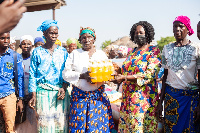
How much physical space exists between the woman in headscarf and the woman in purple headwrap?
1663mm

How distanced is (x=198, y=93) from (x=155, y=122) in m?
0.82

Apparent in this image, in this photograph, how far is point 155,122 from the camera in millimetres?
3359

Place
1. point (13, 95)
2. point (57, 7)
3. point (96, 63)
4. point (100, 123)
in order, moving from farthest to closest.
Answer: point (57, 7)
point (13, 95)
point (100, 123)
point (96, 63)

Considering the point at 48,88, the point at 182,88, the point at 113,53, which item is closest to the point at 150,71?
the point at 182,88

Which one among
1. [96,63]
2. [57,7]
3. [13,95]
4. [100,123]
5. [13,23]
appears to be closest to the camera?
[13,23]

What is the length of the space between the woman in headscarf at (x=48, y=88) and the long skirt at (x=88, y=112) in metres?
0.28

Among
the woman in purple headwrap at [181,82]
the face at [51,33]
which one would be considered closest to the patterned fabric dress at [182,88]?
the woman in purple headwrap at [181,82]

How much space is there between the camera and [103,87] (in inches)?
143

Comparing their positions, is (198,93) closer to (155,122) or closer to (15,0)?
(155,122)

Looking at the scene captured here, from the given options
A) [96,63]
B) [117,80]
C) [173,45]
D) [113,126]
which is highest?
[173,45]

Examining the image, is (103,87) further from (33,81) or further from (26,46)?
(26,46)

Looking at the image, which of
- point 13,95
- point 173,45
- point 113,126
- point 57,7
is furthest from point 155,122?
point 57,7

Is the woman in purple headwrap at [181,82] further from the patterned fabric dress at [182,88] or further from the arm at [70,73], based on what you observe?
the arm at [70,73]

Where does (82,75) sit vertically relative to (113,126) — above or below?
above
